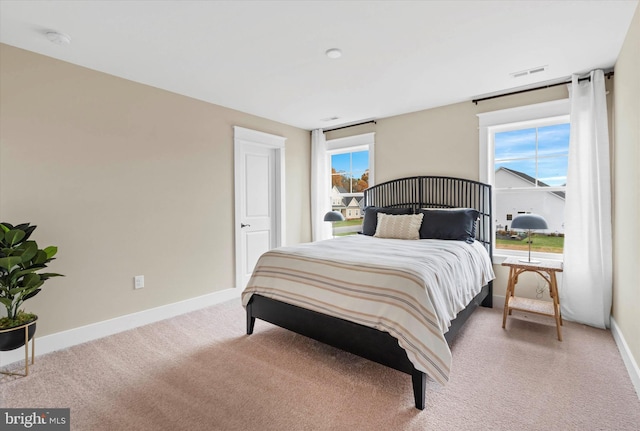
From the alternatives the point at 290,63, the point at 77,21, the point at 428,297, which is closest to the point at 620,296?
the point at 428,297

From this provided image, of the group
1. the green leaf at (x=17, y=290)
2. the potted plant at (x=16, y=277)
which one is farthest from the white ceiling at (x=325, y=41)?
the green leaf at (x=17, y=290)

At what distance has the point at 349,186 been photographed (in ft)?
16.5

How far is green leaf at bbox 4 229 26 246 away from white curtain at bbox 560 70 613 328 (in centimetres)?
456

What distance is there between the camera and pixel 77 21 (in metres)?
2.07

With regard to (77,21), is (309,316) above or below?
below

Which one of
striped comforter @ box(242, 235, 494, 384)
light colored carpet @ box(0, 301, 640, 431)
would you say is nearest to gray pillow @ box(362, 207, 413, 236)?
striped comforter @ box(242, 235, 494, 384)

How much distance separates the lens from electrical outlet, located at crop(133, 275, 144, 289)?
305 centimetres

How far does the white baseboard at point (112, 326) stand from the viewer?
2438mm

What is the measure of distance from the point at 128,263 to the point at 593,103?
15.3 feet

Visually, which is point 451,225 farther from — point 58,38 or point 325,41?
point 58,38

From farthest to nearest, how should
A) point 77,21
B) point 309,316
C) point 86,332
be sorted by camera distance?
point 86,332 < point 309,316 < point 77,21

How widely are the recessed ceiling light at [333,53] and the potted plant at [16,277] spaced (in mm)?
2588

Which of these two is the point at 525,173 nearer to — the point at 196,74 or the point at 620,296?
the point at 620,296

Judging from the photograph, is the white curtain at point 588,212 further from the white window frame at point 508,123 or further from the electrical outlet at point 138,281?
the electrical outlet at point 138,281
